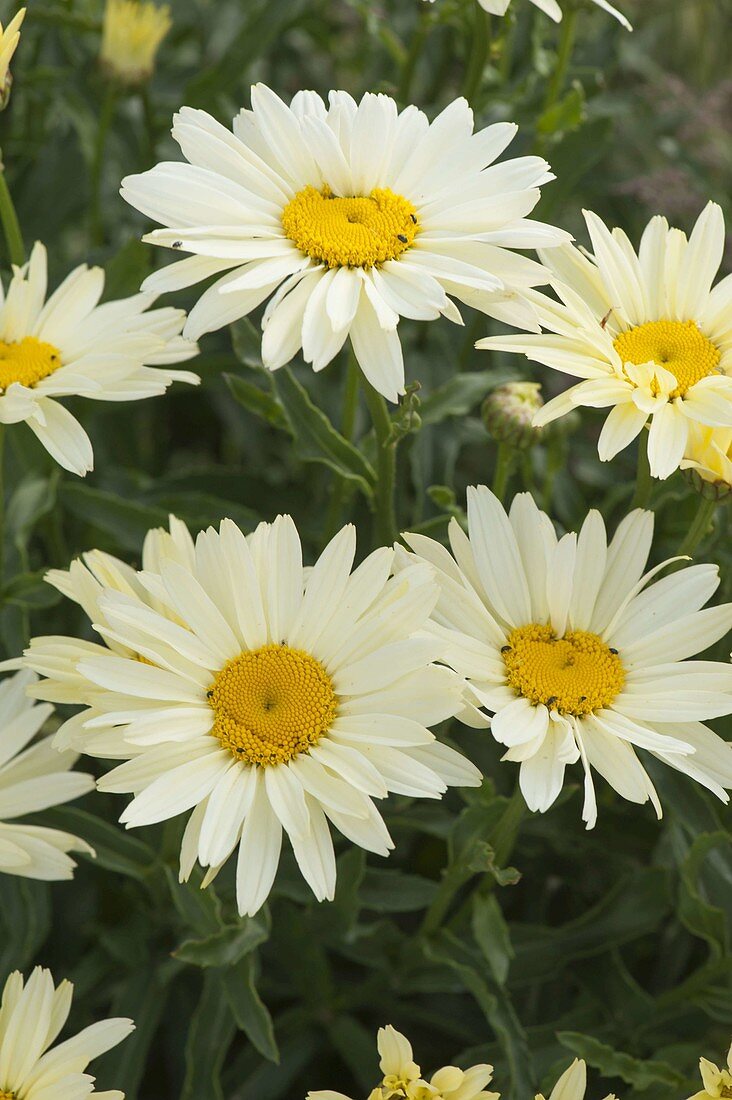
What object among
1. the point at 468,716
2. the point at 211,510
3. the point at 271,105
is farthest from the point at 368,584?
the point at 211,510

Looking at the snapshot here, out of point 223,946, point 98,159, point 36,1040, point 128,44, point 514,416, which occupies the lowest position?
point 36,1040

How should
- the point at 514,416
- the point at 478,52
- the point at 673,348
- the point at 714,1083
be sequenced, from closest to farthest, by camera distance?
the point at 714,1083
the point at 673,348
the point at 514,416
the point at 478,52

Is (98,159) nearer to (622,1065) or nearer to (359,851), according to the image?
(359,851)

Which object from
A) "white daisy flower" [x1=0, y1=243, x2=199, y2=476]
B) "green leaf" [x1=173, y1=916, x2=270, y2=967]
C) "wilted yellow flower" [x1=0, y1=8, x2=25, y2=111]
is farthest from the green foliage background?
"wilted yellow flower" [x1=0, y1=8, x2=25, y2=111]

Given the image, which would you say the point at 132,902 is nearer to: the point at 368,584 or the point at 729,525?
the point at 368,584

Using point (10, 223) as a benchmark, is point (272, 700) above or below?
below

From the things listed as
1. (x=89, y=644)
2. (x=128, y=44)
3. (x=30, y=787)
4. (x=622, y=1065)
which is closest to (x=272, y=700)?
(x=89, y=644)
